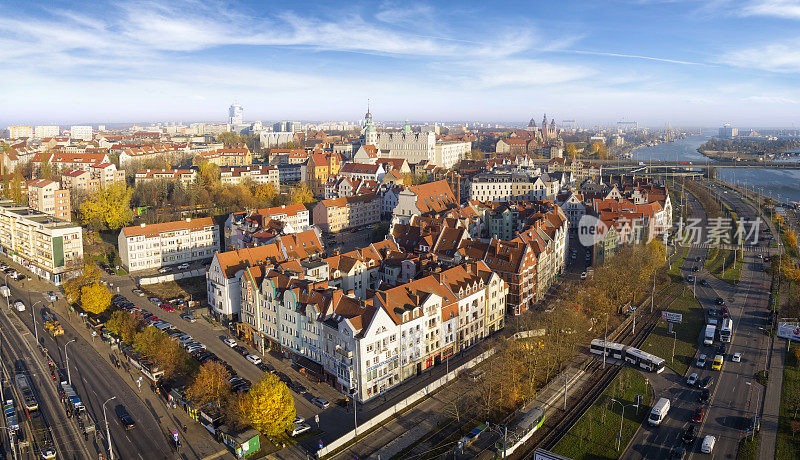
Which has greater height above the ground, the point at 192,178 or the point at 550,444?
the point at 192,178

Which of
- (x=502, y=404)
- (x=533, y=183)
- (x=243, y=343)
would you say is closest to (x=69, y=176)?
(x=243, y=343)

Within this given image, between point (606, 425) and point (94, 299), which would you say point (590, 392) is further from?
point (94, 299)

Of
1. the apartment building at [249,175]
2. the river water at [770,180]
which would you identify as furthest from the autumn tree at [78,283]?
the river water at [770,180]

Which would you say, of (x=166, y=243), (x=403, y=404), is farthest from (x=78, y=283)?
(x=403, y=404)

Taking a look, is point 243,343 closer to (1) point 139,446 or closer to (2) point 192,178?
(1) point 139,446

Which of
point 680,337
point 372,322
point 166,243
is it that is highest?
point 372,322

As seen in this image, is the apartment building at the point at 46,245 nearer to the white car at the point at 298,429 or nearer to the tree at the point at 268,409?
the tree at the point at 268,409
